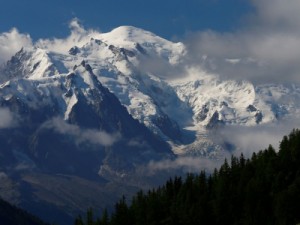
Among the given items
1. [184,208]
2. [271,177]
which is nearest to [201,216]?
[184,208]

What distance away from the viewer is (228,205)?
18888 centimetres

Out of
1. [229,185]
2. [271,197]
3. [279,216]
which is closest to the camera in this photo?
[279,216]

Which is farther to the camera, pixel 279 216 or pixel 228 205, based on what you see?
pixel 228 205

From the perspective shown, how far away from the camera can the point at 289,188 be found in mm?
173500

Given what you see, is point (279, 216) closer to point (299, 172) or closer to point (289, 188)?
point (289, 188)

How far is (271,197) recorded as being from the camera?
18375 cm

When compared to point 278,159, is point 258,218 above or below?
below

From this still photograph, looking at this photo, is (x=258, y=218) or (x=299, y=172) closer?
(x=258, y=218)

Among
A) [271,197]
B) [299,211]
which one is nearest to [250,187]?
[271,197]

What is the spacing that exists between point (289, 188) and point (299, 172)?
15396 mm

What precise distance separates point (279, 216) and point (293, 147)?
35015 mm

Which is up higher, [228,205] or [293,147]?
[293,147]

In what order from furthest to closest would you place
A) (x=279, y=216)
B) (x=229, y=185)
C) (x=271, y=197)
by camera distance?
1. (x=229, y=185)
2. (x=271, y=197)
3. (x=279, y=216)

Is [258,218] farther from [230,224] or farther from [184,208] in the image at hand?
[184,208]
